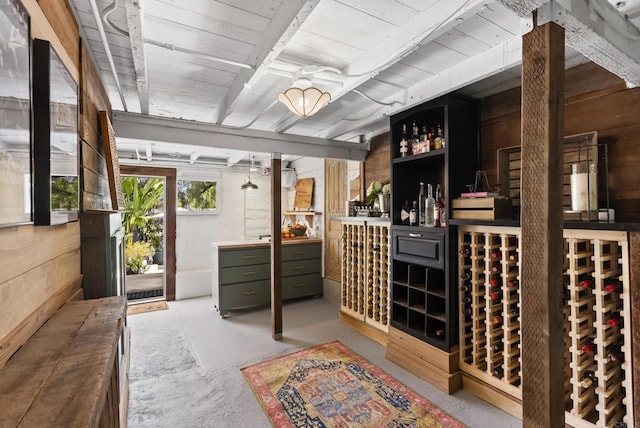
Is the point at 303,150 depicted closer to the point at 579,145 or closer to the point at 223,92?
the point at 223,92

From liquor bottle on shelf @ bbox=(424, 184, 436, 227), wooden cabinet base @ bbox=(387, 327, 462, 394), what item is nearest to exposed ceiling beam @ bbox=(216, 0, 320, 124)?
liquor bottle on shelf @ bbox=(424, 184, 436, 227)

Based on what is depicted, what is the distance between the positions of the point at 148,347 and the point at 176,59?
2705mm

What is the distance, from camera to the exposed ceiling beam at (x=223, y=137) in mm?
2600

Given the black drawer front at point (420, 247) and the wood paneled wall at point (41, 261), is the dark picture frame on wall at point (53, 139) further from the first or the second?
the black drawer front at point (420, 247)

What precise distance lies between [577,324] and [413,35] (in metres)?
1.80

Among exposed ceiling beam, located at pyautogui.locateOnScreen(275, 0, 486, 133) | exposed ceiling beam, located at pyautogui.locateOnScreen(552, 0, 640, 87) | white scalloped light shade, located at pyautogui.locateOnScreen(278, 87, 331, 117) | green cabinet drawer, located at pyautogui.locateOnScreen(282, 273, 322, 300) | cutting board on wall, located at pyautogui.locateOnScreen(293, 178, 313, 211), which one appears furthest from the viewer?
cutting board on wall, located at pyautogui.locateOnScreen(293, 178, 313, 211)

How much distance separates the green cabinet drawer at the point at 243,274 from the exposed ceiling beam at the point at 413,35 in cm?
284

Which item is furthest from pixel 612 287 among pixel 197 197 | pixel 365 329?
pixel 197 197

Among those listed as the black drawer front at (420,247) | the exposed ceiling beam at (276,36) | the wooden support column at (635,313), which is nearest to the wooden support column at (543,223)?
the exposed ceiling beam at (276,36)

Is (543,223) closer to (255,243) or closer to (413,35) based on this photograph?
(413,35)

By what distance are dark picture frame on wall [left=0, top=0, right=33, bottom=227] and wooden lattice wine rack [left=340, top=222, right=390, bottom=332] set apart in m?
2.64

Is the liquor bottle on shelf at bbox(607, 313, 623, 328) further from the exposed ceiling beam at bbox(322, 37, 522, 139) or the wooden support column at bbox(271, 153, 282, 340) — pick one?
the wooden support column at bbox(271, 153, 282, 340)

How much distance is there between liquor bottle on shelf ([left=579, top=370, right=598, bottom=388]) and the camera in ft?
5.57

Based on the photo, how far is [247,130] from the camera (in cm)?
304
